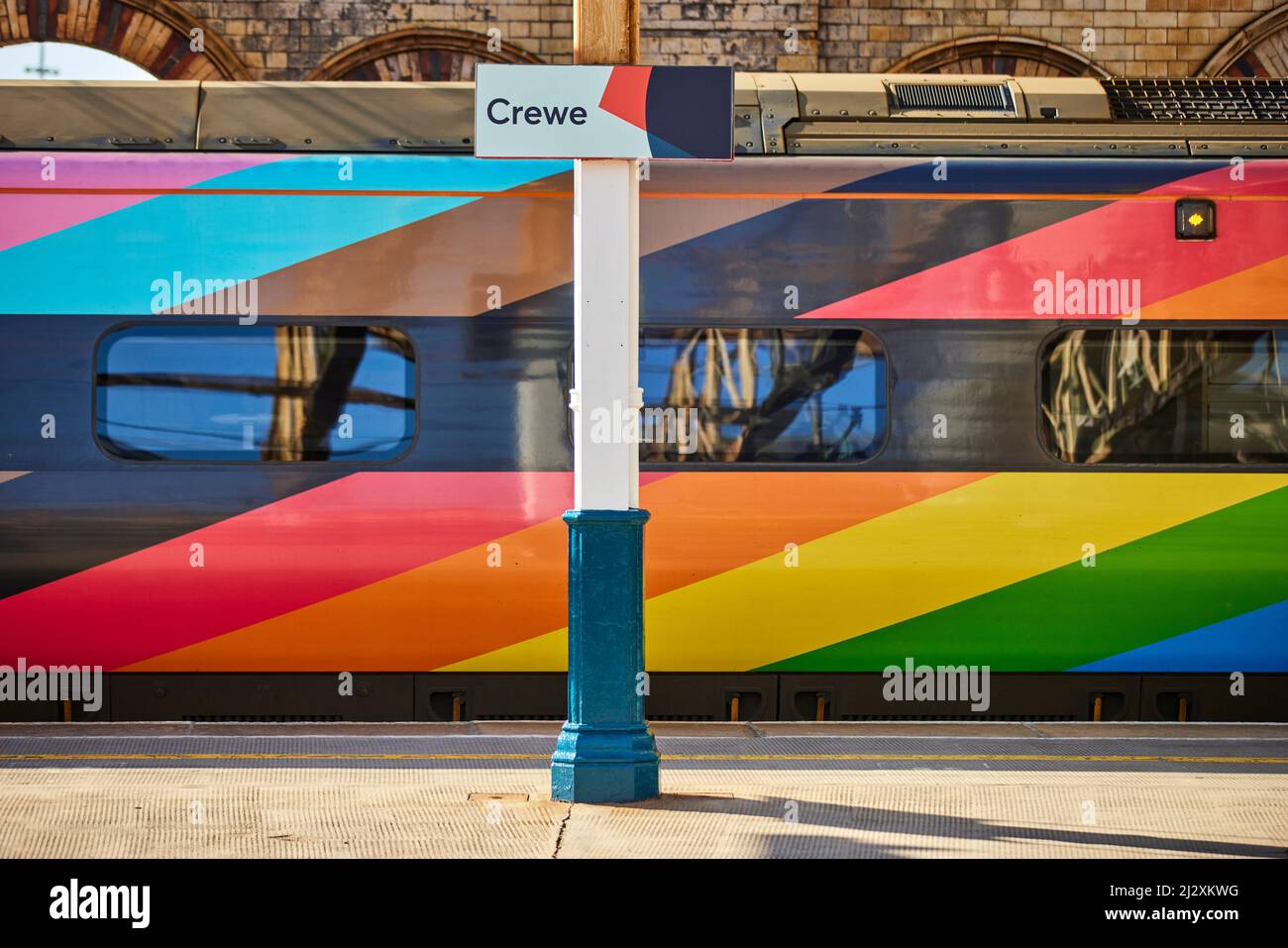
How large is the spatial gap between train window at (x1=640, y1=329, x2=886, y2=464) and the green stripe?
0.96m

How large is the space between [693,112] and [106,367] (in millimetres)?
3492

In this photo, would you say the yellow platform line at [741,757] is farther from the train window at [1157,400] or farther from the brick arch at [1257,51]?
the brick arch at [1257,51]

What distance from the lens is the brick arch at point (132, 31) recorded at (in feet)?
53.8

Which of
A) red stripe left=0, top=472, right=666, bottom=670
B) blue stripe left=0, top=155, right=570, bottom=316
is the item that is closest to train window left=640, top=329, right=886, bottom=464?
red stripe left=0, top=472, right=666, bottom=670

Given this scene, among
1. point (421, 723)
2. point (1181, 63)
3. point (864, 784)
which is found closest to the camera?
point (864, 784)

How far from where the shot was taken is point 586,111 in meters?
5.91

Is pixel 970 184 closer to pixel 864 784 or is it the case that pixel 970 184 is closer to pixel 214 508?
pixel 864 784

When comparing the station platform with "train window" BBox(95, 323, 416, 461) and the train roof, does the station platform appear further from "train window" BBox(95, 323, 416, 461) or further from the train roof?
the train roof

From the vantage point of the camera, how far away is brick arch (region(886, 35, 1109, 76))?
16.8 metres

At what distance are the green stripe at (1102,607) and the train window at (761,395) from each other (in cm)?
96

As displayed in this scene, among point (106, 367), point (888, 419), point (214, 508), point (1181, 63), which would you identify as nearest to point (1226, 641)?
point (888, 419)

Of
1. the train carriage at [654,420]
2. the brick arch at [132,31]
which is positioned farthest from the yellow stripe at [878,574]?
the brick arch at [132,31]

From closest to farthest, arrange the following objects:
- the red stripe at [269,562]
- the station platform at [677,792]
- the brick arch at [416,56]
→ the station platform at [677,792] < the red stripe at [269,562] < the brick arch at [416,56]

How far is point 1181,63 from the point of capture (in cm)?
1683
